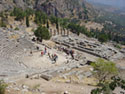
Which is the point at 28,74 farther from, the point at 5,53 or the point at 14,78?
the point at 5,53

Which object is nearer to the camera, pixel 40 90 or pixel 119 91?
pixel 40 90

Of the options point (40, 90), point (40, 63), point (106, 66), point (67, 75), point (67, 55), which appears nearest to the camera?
point (40, 90)

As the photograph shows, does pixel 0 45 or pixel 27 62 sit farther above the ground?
pixel 0 45

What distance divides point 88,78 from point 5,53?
14636 millimetres

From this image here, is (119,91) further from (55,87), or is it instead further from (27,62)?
(27,62)

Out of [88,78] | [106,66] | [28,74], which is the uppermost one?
[106,66]

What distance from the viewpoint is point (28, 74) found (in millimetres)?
18359

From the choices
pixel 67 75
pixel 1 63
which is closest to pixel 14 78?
pixel 1 63

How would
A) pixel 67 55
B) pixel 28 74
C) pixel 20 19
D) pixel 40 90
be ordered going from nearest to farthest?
pixel 40 90 → pixel 28 74 → pixel 67 55 → pixel 20 19

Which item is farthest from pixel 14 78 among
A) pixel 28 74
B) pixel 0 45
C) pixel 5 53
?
pixel 0 45

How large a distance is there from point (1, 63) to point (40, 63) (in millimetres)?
6243

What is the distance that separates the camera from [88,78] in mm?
20266

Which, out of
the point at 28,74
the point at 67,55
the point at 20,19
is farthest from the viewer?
A: the point at 20,19

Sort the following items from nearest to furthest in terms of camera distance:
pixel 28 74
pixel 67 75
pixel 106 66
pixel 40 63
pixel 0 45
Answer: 1. pixel 106 66
2. pixel 28 74
3. pixel 67 75
4. pixel 40 63
5. pixel 0 45
